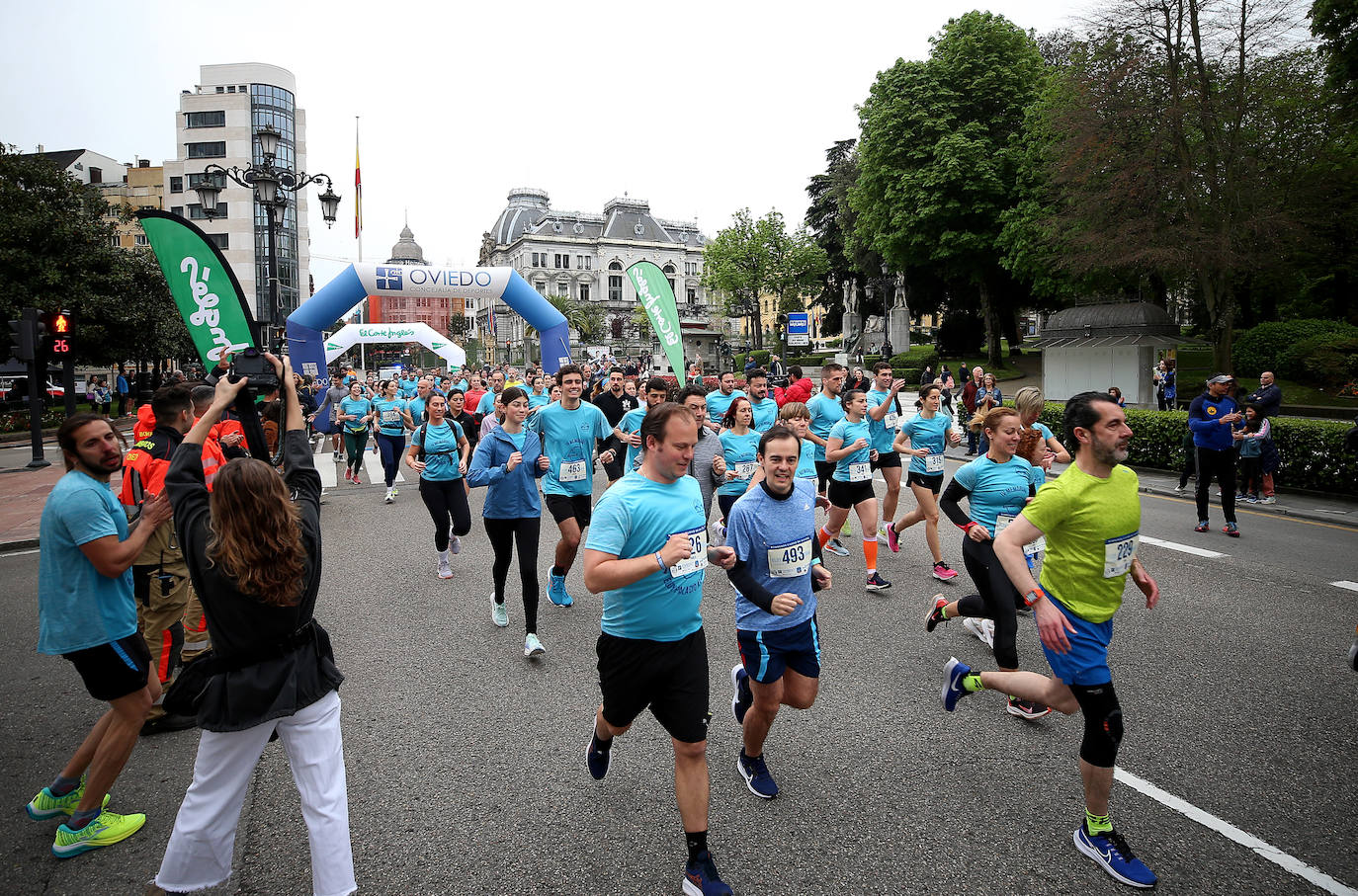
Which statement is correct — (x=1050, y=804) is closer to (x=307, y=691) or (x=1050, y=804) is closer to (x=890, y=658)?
(x=890, y=658)

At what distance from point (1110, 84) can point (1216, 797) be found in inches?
912

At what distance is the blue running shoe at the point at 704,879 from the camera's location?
2906mm

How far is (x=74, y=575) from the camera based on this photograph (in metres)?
3.35

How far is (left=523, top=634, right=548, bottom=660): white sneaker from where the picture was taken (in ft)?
18.1

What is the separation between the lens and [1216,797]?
11.7 feet

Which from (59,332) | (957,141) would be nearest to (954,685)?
(59,332)

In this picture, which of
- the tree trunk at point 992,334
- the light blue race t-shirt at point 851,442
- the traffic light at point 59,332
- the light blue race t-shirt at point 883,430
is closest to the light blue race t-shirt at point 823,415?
the light blue race t-shirt at point 883,430

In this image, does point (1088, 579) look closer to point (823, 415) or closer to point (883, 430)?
point (883, 430)

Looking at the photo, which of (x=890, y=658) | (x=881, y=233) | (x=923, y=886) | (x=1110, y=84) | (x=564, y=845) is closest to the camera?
(x=923, y=886)

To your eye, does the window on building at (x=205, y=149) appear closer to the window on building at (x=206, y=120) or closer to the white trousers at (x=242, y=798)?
the window on building at (x=206, y=120)

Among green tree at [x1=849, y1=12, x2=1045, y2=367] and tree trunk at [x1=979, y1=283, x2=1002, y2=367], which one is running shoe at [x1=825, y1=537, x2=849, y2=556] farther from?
tree trunk at [x1=979, y1=283, x2=1002, y2=367]

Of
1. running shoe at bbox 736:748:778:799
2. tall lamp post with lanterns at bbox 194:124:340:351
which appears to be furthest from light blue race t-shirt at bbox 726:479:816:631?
tall lamp post with lanterns at bbox 194:124:340:351

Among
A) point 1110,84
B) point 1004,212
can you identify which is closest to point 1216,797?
point 1110,84

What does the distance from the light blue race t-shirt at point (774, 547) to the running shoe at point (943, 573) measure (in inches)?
161
